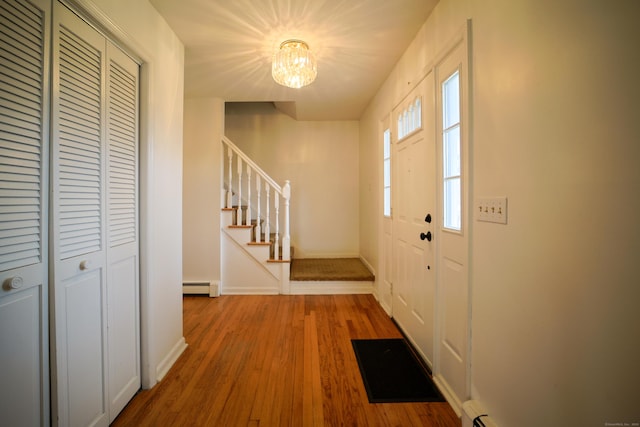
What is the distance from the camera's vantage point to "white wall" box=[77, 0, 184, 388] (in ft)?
5.65

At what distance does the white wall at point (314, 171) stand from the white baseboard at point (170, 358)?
265 centimetres

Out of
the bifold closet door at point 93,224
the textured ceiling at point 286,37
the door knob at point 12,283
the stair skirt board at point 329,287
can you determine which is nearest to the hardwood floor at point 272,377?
the bifold closet door at point 93,224

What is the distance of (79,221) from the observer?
4.22ft

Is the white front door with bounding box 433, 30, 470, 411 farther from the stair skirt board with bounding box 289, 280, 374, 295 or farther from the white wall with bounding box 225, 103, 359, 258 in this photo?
the white wall with bounding box 225, 103, 359, 258

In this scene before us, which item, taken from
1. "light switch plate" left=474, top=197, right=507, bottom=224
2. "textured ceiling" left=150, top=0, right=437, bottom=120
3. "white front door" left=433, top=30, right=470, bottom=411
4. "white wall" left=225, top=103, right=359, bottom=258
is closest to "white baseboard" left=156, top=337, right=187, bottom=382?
"white front door" left=433, top=30, right=470, bottom=411

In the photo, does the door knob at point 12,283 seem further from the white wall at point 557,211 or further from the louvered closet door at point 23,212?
the white wall at point 557,211

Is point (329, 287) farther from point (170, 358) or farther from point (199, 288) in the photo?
point (170, 358)

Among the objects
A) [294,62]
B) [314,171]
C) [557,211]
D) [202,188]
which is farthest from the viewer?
[314,171]

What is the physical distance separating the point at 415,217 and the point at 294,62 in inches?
60.3

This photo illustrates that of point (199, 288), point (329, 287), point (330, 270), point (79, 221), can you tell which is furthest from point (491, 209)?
point (199, 288)

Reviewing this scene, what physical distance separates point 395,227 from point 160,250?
2.02 metres

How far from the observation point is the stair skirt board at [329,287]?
3.59m

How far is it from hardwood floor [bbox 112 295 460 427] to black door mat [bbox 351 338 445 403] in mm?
55

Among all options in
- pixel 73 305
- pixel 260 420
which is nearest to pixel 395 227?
pixel 260 420
